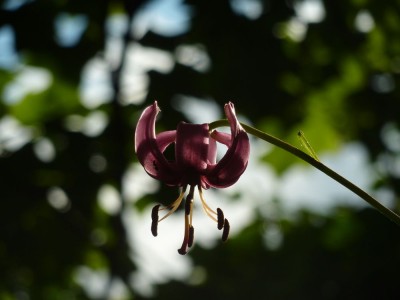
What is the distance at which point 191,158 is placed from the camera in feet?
4.02

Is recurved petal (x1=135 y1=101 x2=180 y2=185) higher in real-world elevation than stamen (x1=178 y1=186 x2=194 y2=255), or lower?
higher

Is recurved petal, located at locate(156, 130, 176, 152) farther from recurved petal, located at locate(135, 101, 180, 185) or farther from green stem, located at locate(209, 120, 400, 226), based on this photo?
green stem, located at locate(209, 120, 400, 226)

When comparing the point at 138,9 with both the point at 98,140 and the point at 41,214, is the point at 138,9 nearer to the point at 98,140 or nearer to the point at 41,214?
the point at 98,140

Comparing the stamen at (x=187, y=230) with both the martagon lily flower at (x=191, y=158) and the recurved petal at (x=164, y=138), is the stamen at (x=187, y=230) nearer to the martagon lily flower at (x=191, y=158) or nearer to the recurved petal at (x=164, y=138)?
the martagon lily flower at (x=191, y=158)

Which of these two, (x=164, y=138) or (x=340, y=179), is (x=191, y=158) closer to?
(x=164, y=138)

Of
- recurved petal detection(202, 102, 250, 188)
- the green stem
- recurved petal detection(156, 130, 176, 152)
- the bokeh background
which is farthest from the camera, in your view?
the bokeh background

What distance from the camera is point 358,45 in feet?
8.14

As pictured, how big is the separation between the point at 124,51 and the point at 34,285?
3.57 ft

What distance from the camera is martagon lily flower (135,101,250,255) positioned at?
45.9 inches

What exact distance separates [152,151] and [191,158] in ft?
0.29

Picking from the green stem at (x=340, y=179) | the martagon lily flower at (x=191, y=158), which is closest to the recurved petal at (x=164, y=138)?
the martagon lily flower at (x=191, y=158)

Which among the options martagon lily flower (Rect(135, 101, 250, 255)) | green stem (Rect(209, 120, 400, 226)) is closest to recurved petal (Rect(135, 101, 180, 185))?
martagon lily flower (Rect(135, 101, 250, 255))

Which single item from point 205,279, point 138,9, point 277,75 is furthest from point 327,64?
point 205,279

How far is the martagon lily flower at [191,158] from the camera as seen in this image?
1.17 meters
